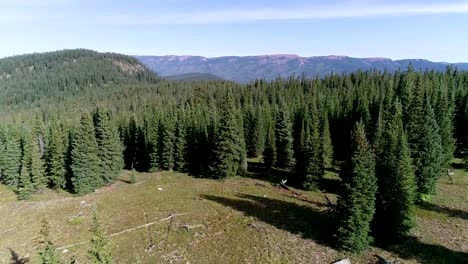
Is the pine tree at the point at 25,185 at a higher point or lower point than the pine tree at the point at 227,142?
lower

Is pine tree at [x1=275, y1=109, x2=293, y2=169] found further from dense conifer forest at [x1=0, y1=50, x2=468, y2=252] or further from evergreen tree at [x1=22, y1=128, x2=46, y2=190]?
A: evergreen tree at [x1=22, y1=128, x2=46, y2=190]

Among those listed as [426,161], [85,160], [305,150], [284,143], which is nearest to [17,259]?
[85,160]

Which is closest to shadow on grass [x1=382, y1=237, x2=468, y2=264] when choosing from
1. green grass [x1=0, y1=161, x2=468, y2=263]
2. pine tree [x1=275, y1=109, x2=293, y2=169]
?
green grass [x1=0, y1=161, x2=468, y2=263]

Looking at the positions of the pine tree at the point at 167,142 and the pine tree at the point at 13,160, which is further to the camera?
the pine tree at the point at 167,142

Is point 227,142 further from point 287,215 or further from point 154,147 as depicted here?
point 287,215

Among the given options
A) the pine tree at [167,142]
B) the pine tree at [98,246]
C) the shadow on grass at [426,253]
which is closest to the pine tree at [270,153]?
the pine tree at [167,142]

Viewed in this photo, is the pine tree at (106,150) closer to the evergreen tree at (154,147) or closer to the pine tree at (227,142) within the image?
the evergreen tree at (154,147)

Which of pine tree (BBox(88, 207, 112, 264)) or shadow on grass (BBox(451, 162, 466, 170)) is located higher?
pine tree (BBox(88, 207, 112, 264))
